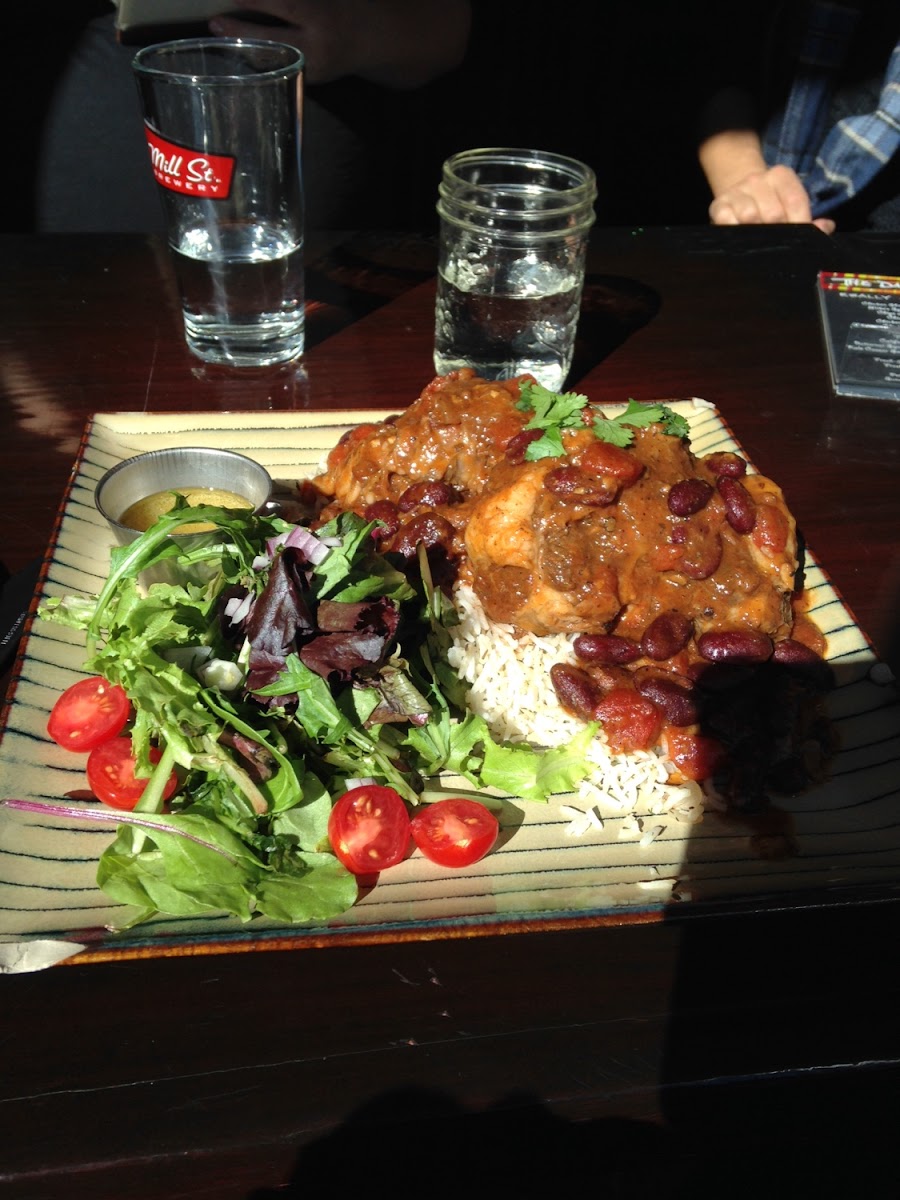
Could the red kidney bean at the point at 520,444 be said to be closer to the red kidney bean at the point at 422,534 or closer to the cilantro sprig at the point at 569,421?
the cilantro sprig at the point at 569,421

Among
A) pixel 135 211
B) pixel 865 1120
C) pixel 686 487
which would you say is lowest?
pixel 865 1120

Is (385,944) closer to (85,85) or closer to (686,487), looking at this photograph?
(686,487)

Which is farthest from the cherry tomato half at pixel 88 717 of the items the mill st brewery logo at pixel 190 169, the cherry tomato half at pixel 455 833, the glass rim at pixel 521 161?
the glass rim at pixel 521 161

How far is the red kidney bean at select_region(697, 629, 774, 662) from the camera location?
11.0 ft

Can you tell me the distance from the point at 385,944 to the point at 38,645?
176 cm

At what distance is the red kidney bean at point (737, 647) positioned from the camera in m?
3.36

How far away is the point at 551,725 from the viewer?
11.3 feet

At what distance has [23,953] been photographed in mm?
2424

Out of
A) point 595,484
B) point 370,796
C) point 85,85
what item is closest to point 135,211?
point 85,85

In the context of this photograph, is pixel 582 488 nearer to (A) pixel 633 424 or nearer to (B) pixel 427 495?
(A) pixel 633 424

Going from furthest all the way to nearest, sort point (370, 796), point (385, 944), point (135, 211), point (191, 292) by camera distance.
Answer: point (135, 211) < point (191, 292) < point (370, 796) < point (385, 944)

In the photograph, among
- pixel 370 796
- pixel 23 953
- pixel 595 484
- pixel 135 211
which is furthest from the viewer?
pixel 135 211

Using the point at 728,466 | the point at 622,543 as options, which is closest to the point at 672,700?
the point at 622,543

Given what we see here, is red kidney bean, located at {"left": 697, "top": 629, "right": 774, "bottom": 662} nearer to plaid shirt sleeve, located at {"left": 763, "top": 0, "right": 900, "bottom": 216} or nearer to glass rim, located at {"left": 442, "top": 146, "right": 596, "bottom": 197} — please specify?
glass rim, located at {"left": 442, "top": 146, "right": 596, "bottom": 197}
